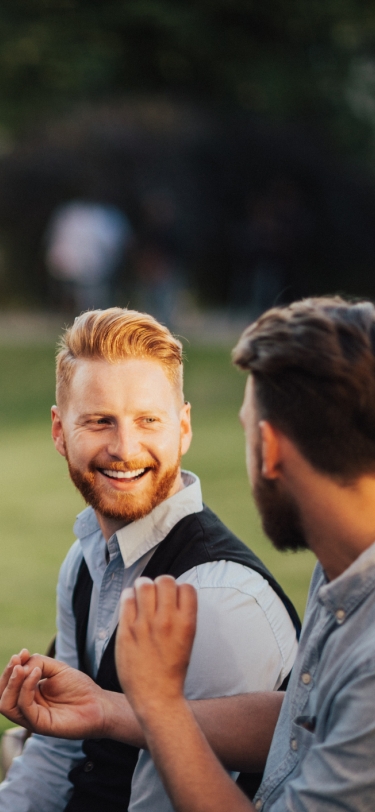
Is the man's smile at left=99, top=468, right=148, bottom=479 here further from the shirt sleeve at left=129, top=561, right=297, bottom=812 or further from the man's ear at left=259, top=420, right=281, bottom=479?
the man's ear at left=259, top=420, right=281, bottom=479

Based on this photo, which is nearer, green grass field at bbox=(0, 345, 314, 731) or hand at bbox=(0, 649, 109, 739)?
hand at bbox=(0, 649, 109, 739)

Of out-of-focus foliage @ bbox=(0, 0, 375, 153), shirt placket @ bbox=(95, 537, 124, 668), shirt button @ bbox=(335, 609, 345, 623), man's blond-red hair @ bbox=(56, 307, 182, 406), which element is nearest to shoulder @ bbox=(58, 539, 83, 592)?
shirt placket @ bbox=(95, 537, 124, 668)

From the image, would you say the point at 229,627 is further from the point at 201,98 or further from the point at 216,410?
the point at 201,98

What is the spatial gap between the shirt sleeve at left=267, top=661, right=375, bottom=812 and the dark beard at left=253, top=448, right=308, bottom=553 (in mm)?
354

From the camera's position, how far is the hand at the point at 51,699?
252 cm

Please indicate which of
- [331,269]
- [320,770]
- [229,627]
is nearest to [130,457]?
[229,627]

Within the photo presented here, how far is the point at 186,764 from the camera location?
2.11m

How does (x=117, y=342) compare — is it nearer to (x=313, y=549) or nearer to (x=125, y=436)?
(x=125, y=436)

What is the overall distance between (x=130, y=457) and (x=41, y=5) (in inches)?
1024

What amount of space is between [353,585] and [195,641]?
0.57m

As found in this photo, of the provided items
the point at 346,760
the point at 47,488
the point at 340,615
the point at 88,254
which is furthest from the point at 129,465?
the point at 88,254

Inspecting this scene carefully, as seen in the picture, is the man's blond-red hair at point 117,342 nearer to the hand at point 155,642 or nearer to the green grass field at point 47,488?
the hand at point 155,642

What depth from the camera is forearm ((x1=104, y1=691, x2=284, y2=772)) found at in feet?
8.15

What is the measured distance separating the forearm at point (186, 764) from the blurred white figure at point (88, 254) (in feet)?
62.0
